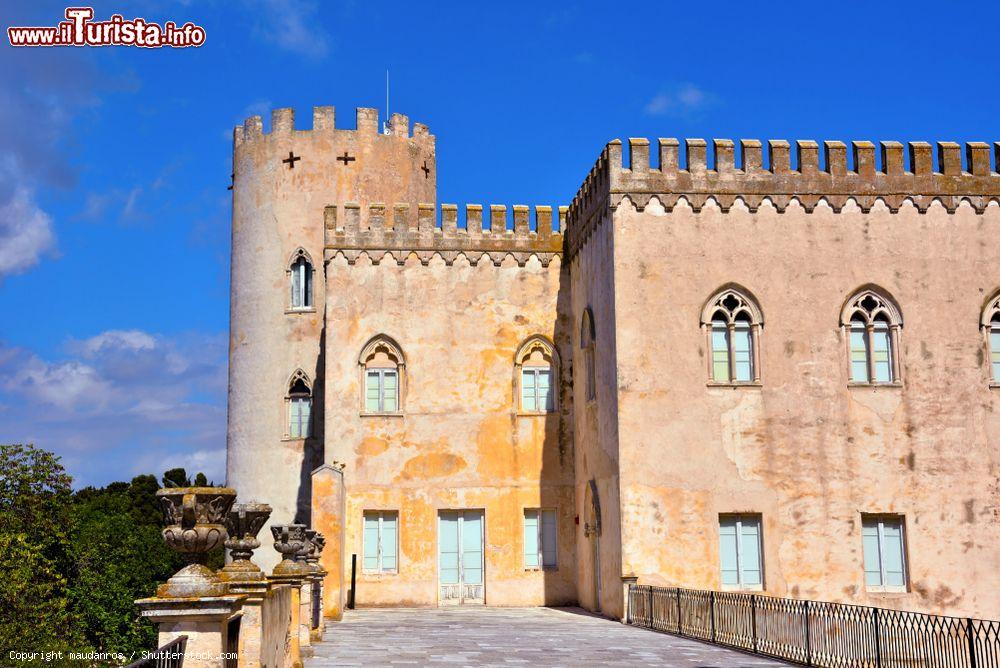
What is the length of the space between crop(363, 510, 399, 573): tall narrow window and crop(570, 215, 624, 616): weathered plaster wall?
404 cm

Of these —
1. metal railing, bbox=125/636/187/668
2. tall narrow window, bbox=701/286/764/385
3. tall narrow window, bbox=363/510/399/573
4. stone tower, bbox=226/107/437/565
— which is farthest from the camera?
stone tower, bbox=226/107/437/565

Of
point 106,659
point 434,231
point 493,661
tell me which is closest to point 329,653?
point 493,661

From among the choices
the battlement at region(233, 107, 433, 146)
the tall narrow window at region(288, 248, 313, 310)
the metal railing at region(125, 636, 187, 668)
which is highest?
the battlement at region(233, 107, 433, 146)

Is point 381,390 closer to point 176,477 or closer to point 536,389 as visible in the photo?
point 536,389

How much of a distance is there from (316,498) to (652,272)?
844 centimetres

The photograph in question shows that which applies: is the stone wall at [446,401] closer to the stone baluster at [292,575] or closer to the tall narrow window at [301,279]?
the tall narrow window at [301,279]

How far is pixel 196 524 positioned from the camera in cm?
889

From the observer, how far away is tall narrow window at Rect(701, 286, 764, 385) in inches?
861

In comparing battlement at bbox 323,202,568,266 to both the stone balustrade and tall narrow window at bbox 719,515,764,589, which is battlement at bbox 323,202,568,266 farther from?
the stone balustrade

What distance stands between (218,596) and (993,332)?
59.6 ft

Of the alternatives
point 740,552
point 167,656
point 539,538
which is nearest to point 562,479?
point 539,538

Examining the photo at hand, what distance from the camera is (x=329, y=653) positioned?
49.5 feet

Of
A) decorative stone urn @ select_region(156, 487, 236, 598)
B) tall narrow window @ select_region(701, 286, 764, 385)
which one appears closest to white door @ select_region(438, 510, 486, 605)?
tall narrow window @ select_region(701, 286, 764, 385)

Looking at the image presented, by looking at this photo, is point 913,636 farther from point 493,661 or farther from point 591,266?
point 591,266
